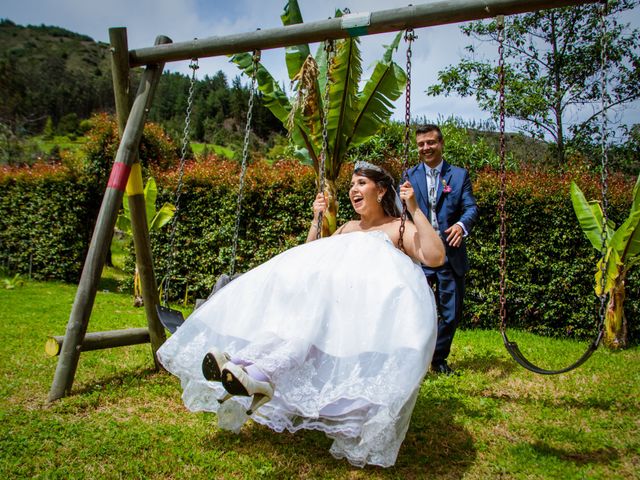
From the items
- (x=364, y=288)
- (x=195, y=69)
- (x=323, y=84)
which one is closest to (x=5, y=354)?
(x=195, y=69)

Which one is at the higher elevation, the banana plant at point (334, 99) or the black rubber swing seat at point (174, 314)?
the banana plant at point (334, 99)

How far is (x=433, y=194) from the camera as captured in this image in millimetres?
4449

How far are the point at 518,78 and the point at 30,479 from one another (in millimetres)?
12275

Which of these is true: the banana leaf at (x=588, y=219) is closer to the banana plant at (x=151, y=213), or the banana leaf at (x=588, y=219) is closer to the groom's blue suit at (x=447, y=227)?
the groom's blue suit at (x=447, y=227)

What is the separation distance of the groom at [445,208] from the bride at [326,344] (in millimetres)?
1314

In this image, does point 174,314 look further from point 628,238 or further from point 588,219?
point 588,219

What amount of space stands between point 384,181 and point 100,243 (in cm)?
239

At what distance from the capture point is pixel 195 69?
158 inches

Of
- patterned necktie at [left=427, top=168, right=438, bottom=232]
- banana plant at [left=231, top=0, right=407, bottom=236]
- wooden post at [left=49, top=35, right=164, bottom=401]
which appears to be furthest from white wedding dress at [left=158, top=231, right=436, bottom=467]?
banana plant at [left=231, top=0, right=407, bottom=236]

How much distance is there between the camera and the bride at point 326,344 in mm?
2426

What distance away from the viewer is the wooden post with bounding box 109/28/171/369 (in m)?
4.00

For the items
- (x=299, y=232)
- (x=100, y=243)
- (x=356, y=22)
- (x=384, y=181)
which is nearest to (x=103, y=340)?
(x=100, y=243)

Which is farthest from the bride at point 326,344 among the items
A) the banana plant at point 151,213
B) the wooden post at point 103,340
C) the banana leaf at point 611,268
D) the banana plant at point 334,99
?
the banana plant at point 151,213

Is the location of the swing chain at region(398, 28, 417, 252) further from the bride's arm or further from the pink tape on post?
the pink tape on post
